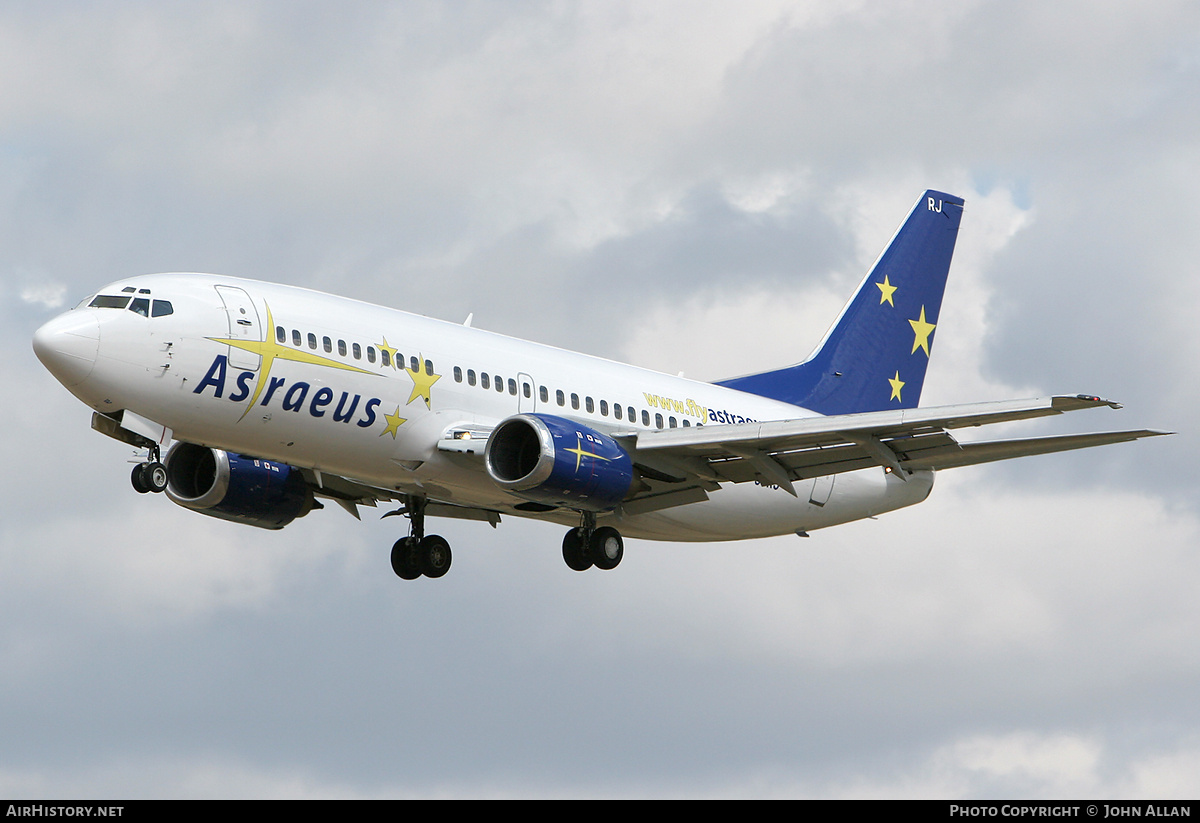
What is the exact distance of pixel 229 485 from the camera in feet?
126

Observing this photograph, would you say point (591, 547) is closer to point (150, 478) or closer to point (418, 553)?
point (418, 553)

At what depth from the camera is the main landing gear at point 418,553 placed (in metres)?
40.7

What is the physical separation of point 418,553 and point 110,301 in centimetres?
1169

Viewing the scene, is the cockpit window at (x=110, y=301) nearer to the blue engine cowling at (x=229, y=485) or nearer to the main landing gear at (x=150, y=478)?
the main landing gear at (x=150, y=478)

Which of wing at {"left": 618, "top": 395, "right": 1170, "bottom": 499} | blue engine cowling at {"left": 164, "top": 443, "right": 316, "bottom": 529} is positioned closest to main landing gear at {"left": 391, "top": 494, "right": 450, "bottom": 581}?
blue engine cowling at {"left": 164, "top": 443, "right": 316, "bottom": 529}

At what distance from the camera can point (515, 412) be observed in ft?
119

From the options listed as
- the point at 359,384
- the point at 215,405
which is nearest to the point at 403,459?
the point at 359,384

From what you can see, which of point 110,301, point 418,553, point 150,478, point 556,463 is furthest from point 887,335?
point 110,301

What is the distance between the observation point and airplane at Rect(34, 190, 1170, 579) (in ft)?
104

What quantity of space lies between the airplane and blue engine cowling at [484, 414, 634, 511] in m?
0.04

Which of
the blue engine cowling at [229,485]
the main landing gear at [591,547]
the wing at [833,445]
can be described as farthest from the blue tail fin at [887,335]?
the blue engine cowling at [229,485]

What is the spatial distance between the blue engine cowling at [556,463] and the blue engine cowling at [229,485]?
7.30 m

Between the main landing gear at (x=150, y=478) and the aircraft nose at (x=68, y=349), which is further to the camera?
the main landing gear at (x=150, y=478)

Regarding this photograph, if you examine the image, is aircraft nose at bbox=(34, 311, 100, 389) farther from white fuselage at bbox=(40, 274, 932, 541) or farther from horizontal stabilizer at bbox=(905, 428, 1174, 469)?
horizontal stabilizer at bbox=(905, 428, 1174, 469)
